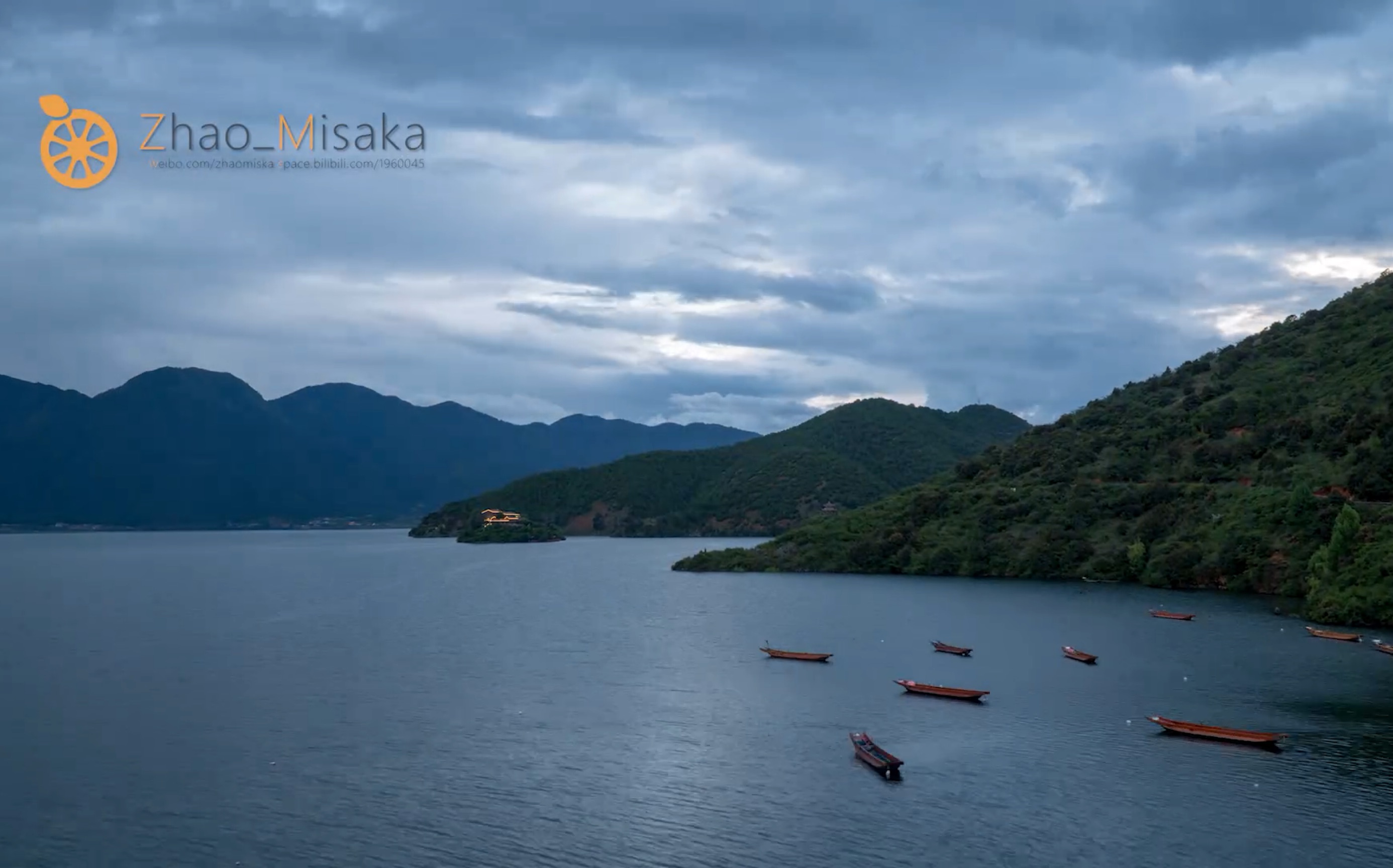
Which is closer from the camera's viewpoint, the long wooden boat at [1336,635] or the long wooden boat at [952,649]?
the long wooden boat at [1336,635]

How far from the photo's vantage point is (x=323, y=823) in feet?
155

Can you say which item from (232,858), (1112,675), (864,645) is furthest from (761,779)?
(864,645)

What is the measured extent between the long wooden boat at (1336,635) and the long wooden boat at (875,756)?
53.2 meters

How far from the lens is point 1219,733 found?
193 feet

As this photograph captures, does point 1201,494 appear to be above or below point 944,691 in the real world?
above

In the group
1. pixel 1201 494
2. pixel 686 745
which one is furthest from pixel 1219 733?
pixel 1201 494

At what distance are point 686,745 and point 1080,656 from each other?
1558 inches

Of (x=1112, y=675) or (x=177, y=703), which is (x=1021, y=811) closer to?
(x=1112, y=675)

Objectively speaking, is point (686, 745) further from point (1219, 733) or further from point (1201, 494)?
point (1201, 494)

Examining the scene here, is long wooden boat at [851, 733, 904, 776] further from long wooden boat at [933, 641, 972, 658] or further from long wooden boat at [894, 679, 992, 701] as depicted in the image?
long wooden boat at [933, 641, 972, 658]

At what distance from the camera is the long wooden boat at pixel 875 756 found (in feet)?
176

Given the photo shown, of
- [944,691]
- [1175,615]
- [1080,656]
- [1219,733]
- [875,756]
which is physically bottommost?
[875,756]

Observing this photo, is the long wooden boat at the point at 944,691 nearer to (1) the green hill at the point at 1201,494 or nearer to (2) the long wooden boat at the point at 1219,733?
(2) the long wooden boat at the point at 1219,733

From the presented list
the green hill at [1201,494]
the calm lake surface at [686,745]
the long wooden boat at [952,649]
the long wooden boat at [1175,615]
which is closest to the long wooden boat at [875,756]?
the calm lake surface at [686,745]
